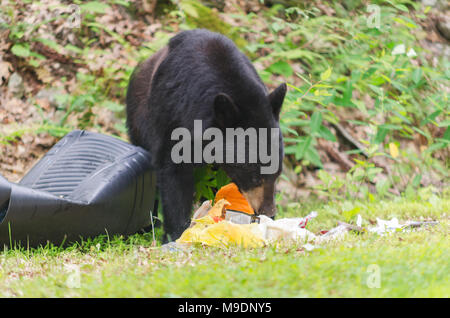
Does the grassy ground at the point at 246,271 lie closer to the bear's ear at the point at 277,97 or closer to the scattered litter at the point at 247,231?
the scattered litter at the point at 247,231

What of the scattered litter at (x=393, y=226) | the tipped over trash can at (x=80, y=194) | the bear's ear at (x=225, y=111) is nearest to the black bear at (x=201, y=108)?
the bear's ear at (x=225, y=111)

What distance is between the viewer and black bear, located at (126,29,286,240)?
3703mm

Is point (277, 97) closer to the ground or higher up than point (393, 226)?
higher up

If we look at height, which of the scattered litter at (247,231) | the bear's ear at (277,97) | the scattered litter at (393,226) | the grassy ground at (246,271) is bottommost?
the scattered litter at (393,226)

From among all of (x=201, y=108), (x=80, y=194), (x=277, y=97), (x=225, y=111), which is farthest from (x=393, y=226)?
(x=80, y=194)

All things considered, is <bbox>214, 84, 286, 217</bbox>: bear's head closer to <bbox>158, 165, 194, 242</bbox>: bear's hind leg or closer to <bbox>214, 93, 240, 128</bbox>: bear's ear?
<bbox>214, 93, 240, 128</bbox>: bear's ear

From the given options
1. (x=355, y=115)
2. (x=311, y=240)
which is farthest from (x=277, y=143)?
(x=355, y=115)

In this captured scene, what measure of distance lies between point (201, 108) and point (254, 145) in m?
0.52

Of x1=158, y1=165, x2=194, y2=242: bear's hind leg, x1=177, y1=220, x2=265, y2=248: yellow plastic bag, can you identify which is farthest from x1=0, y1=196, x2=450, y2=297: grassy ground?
x1=158, y1=165, x2=194, y2=242: bear's hind leg

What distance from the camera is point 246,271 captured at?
2.32 metres

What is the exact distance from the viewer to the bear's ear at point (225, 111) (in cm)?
348

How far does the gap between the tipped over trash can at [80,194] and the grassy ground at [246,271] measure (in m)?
0.17

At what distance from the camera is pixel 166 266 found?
258 centimetres

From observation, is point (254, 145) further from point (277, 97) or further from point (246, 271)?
point (246, 271)
